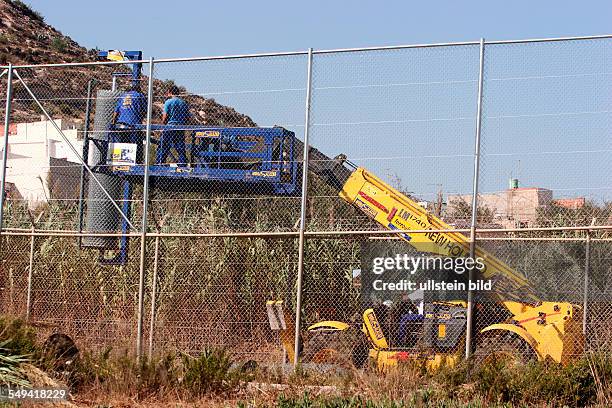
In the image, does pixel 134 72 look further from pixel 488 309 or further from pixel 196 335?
pixel 488 309

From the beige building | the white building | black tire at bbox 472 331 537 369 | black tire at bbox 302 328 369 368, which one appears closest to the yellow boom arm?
the beige building

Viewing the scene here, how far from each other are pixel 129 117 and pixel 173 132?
2.86ft

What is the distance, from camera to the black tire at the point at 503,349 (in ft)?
38.7

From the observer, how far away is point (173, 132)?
46.5ft

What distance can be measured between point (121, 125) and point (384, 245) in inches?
169

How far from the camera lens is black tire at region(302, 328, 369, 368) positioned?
12883mm

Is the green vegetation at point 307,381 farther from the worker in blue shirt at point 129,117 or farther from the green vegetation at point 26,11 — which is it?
the green vegetation at point 26,11

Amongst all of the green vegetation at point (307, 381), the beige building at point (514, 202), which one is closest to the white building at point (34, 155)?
the green vegetation at point (307, 381)

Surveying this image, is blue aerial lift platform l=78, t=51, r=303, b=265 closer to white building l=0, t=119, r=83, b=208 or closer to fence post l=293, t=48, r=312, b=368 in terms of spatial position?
fence post l=293, t=48, r=312, b=368

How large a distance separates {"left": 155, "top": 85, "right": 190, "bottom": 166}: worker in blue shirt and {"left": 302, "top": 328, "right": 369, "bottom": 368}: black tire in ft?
10.5

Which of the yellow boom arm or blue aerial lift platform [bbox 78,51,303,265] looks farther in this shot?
blue aerial lift platform [bbox 78,51,303,265]

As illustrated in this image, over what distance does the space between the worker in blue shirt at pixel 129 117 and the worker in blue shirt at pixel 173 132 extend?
→ 48cm

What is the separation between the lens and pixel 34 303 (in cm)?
1538

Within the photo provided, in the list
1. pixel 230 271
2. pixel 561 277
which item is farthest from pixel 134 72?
pixel 561 277
